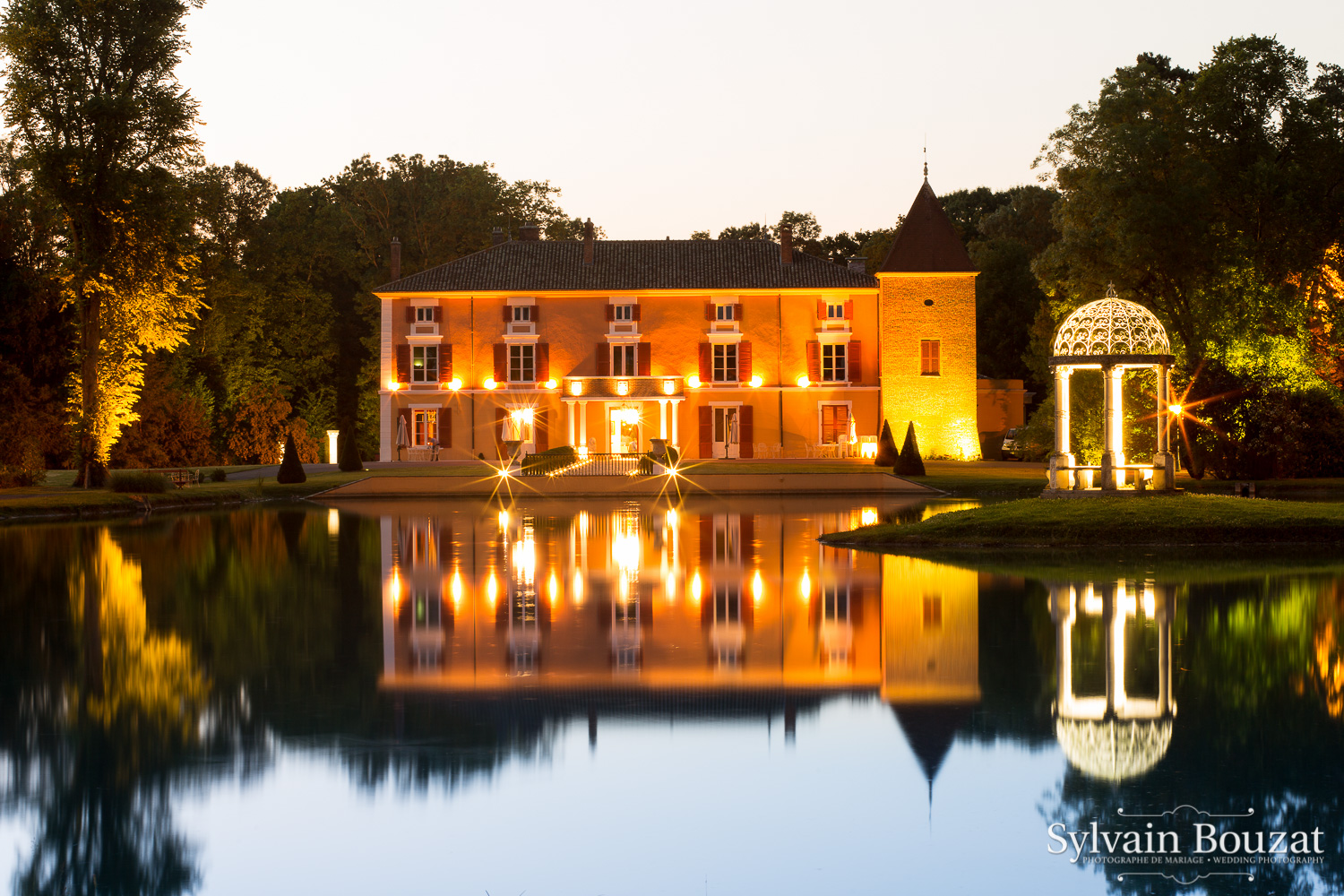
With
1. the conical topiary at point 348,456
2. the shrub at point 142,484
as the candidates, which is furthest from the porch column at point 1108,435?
the conical topiary at point 348,456

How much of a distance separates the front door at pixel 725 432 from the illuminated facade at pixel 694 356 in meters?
0.04

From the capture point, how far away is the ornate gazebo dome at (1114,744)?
6.01m

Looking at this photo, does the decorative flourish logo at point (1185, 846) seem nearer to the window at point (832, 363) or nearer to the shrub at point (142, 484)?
the shrub at point (142, 484)

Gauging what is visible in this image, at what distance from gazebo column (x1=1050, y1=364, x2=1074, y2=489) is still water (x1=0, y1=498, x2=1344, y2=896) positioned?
8.49 m

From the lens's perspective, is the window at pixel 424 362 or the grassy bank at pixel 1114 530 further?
the window at pixel 424 362

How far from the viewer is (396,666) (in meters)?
8.43

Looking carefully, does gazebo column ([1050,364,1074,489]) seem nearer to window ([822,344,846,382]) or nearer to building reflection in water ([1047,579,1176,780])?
building reflection in water ([1047,579,1176,780])

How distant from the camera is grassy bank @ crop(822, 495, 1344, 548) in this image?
16016mm

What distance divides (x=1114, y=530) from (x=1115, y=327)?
25.1ft

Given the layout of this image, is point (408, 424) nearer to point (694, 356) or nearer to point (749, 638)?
point (694, 356)

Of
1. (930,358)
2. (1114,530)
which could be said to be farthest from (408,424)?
(1114,530)

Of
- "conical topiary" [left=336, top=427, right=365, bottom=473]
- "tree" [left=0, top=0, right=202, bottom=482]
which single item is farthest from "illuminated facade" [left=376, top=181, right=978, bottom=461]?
A: "tree" [left=0, top=0, right=202, bottom=482]

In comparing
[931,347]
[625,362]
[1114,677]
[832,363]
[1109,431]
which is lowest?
[1114,677]

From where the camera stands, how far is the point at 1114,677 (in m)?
7.96
